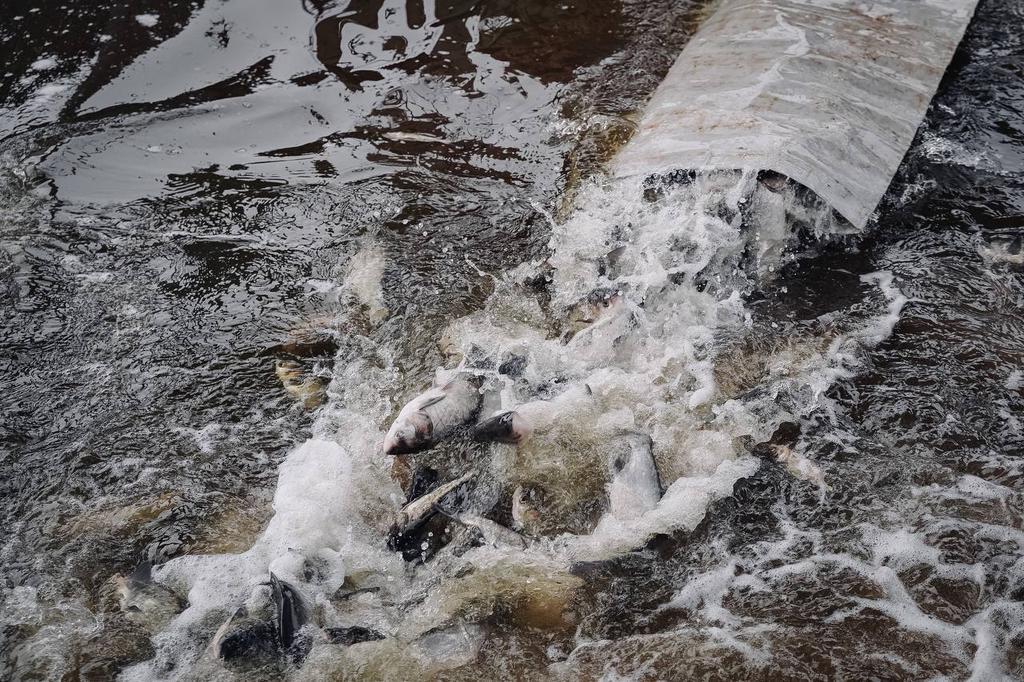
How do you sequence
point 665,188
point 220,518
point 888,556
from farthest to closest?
point 665,188
point 220,518
point 888,556

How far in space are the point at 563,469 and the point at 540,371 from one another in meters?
0.66

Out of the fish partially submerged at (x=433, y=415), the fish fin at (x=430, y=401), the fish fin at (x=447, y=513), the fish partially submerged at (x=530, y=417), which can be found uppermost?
the fish fin at (x=430, y=401)

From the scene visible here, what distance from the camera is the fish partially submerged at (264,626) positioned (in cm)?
331

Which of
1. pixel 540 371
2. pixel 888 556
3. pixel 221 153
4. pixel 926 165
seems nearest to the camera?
pixel 888 556

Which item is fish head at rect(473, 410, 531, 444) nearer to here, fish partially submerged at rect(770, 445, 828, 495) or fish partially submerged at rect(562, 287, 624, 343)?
fish partially submerged at rect(562, 287, 624, 343)

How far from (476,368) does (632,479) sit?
1.06 m

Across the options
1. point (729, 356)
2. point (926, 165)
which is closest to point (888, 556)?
point (729, 356)

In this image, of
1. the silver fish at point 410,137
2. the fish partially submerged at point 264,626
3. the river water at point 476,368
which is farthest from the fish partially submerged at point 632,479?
the silver fish at point 410,137

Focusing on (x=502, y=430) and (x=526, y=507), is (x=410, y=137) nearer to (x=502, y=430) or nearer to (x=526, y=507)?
(x=502, y=430)

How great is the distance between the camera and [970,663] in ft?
10.5

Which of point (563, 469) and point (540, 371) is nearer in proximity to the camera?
point (563, 469)

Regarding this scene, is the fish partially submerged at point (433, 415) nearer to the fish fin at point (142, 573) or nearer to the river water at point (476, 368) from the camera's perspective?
the river water at point (476, 368)

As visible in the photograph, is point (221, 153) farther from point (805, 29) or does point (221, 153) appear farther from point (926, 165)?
point (926, 165)

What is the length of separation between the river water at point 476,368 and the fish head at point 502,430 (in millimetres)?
63
